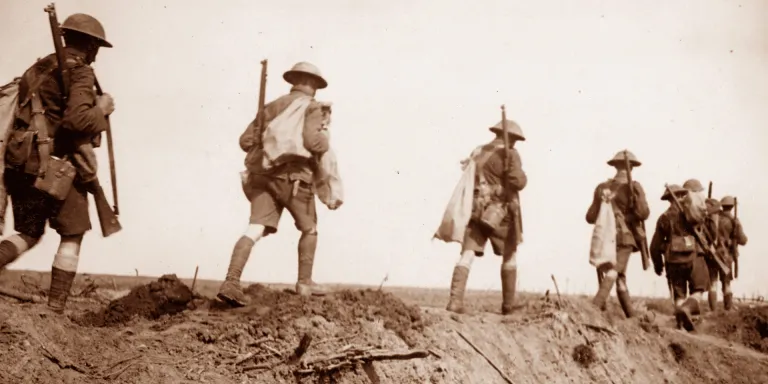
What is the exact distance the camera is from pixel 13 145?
578 centimetres

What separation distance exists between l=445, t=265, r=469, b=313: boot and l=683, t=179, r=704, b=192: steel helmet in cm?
602

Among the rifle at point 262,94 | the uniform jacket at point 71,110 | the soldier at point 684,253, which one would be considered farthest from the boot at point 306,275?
the soldier at point 684,253

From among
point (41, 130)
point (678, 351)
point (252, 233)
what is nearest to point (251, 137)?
point (252, 233)

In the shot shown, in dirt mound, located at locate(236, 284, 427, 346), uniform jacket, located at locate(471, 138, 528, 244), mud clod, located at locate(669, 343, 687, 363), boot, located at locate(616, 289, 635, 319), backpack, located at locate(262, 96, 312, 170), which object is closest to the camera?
dirt mound, located at locate(236, 284, 427, 346)

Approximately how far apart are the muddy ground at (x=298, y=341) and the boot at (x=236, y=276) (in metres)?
0.12

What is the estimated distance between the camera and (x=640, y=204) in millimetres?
10891

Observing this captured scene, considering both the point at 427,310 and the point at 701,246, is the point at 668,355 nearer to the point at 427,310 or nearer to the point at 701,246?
the point at 701,246

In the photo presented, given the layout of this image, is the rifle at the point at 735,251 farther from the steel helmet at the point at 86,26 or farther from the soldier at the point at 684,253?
the steel helmet at the point at 86,26

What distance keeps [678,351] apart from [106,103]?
8267 millimetres

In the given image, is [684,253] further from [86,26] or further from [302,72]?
[86,26]

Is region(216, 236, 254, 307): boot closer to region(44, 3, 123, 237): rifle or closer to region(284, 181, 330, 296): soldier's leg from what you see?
region(284, 181, 330, 296): soldier's leg

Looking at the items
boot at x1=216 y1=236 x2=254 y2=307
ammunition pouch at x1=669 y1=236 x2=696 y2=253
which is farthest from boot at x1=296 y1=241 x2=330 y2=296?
ammunition pouch at x1=669 y1=236 x2=696 y2=253

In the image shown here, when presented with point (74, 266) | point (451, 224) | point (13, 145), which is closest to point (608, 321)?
point (451, 224)

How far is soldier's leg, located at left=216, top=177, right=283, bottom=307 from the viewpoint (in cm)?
672
